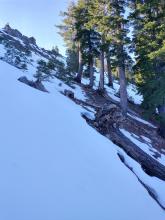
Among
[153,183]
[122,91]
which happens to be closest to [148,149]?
[153,183]

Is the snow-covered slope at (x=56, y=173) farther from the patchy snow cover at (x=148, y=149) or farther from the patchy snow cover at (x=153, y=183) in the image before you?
the patchy snow cover at (x=148, y=149)

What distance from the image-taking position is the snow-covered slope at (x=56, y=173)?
514cm

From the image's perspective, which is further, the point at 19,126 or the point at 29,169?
the point at 19,126

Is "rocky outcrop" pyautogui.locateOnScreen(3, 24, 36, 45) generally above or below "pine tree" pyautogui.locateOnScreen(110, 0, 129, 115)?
above

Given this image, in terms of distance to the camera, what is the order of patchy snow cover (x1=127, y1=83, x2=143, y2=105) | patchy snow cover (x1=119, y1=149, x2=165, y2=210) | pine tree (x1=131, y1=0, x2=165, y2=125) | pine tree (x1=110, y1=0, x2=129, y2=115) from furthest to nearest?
patchy snow cover (x1=127, y1=83, x2=143, y2=105)
pine tree (x1=110, y1=0, x2=129, y2=115)
pine tree (x1=131, y1=0, x2=165, y2=125)
patchy snow cover (x1=119, y1=149, x2=165, y2=210)

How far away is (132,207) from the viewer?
6727mm

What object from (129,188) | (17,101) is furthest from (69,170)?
(17,101)

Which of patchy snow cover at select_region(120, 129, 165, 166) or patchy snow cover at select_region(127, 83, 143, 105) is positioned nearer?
patchy snow cover at select_region(120, 129, 165, 166)

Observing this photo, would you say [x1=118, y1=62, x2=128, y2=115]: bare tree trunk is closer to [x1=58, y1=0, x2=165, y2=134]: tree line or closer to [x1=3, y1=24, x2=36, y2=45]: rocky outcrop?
[x1=58, y1=0, x2=165, y2=134]: tree line

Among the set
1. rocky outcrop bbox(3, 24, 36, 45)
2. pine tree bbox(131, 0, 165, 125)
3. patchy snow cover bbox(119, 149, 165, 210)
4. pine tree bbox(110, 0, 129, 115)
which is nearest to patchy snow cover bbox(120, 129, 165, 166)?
patchy snow cover bbox(119, 149, 165, 210)

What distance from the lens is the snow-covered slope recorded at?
5.14 metres

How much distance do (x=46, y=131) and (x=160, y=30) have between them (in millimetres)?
15797

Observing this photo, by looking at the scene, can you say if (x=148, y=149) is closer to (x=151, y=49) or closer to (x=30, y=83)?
(x=30, y=83)

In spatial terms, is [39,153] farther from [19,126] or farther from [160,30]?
[160,30]
